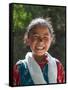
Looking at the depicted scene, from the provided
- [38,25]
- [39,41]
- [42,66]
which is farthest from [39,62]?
[38,25]

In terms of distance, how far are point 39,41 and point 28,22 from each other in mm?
170

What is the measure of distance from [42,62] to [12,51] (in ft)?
0.86

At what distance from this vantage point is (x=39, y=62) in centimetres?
240

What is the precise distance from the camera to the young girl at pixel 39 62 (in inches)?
92.5

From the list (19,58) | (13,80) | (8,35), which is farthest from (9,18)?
(13,80)

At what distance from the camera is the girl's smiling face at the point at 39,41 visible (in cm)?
238

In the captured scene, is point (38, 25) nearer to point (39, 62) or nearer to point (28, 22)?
point (28, 22)

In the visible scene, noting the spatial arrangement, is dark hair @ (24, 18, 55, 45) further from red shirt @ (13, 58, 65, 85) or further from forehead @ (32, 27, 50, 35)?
red shirt @ (13, 58, 65, 85)

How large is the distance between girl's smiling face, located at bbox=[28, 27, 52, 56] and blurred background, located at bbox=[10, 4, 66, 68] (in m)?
0.05

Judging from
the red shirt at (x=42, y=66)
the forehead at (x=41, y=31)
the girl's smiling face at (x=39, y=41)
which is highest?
the forehead at (x=41, y=31)

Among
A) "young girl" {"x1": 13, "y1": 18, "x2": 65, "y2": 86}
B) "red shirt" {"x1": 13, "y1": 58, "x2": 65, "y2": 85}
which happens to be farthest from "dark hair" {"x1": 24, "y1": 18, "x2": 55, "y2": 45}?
"red shirt" {"x1": 13, "y1": 58, "x2": 65, "y2": 85}

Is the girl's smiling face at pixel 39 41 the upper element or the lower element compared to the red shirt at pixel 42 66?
upper

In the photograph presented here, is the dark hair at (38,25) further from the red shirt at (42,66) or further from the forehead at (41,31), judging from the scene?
the red shirt at (42,66)

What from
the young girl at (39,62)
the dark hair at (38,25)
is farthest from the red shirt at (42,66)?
the dark hair at (38,25)
